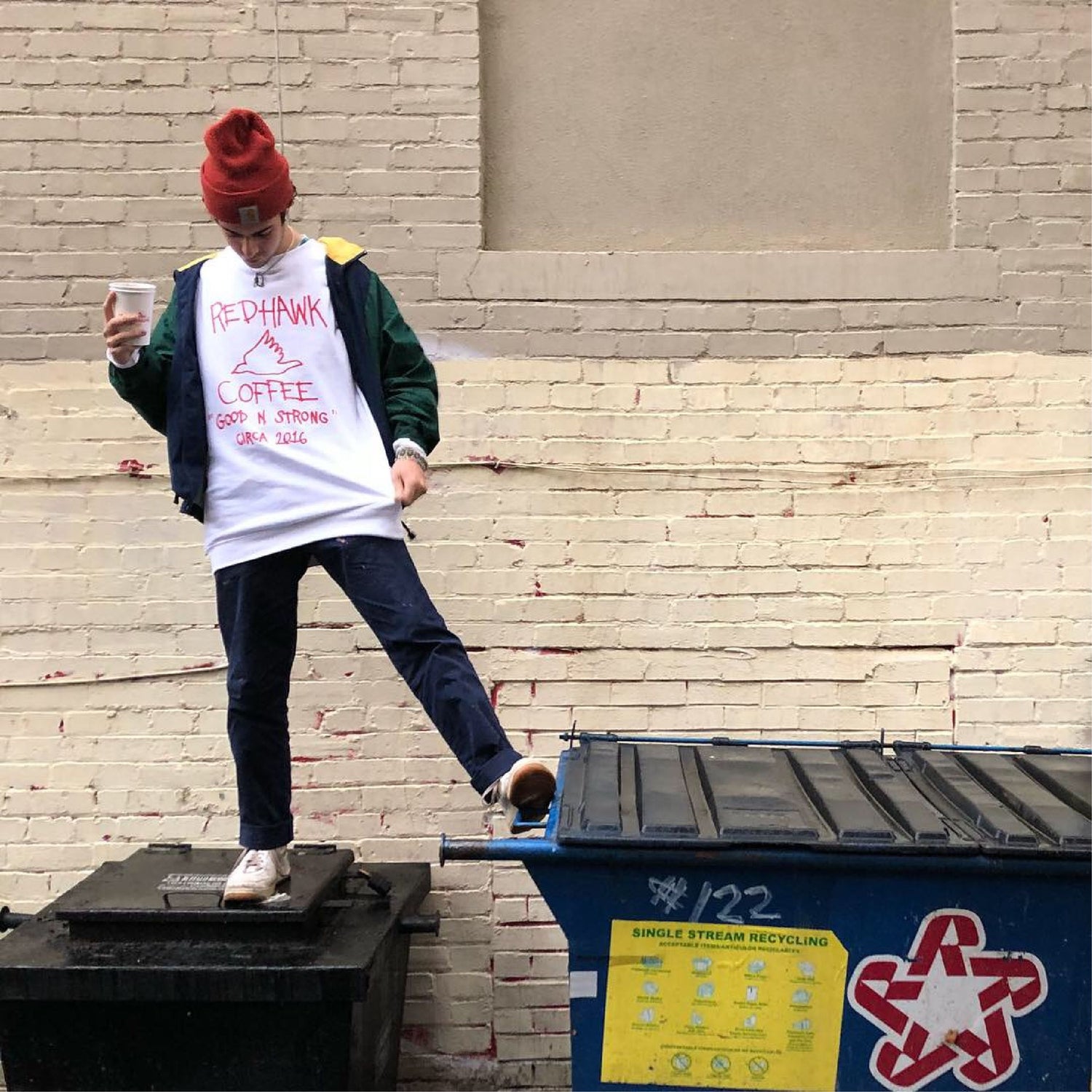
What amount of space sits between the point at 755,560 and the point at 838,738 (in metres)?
0.65

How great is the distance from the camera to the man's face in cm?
300

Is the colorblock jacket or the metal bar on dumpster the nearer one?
the colorblock jacket

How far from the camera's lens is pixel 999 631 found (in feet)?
13.4

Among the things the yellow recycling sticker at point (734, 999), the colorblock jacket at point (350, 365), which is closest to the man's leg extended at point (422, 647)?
the colorblock jacket at point (350, 365)

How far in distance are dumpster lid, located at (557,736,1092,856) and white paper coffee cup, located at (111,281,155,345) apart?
4.76ft

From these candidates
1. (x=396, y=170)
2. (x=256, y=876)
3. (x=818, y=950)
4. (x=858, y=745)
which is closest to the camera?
(x=818, y=950)

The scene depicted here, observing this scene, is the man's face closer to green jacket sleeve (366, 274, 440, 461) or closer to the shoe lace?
green jacket sleeve (366, 274, 440, 461)

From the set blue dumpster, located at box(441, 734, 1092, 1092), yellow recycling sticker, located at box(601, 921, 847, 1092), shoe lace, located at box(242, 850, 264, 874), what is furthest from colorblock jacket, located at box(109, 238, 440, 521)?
yellow recycling sticker, located at box(601, 921, 847, 1092)

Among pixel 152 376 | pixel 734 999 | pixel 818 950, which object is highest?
pixel 152 376

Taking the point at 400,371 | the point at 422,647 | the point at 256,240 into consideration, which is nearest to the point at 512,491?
the point at 400,371

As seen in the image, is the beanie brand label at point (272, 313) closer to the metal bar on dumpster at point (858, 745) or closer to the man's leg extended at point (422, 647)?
the man's leg extended at point (422, 647)

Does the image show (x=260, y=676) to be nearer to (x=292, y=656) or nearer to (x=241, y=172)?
(x=292, y=656)

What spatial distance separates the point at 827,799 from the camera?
2.74 m

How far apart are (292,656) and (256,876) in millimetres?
Result: 553
